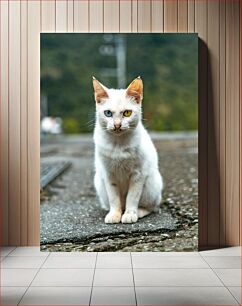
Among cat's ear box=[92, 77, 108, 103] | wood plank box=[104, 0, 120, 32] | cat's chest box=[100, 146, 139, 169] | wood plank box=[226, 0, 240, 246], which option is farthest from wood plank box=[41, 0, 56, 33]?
wood plank box=[226, 0, 240, 246]

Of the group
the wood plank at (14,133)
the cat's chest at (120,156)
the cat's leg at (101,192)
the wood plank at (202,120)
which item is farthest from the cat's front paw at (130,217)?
the wood plank at (14,133)

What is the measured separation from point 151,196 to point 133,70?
30.7 inches

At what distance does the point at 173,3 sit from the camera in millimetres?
3330

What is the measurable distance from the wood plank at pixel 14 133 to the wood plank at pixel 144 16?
0.75 meters

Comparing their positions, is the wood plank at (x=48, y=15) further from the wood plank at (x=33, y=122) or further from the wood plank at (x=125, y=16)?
the wood plank at (x=125, y=16)

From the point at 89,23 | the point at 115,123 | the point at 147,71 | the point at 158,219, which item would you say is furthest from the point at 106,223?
the point at 89,23

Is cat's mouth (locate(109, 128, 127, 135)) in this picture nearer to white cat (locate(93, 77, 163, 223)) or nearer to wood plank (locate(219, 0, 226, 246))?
→ white cat (locate(93, 77, 163, 223))

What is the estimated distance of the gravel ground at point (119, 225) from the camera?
3.20m

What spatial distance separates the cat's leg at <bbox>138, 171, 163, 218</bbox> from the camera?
10.9 ft

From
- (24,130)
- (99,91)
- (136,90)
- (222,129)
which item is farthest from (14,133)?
(222,129)

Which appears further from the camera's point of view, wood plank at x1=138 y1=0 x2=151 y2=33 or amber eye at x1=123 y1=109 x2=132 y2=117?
wood plank at x1=138 y1=0 x2=151 y2=33

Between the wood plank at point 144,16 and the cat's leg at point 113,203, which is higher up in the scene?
the wood plank at point 144,16

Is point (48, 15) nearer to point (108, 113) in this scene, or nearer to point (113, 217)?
point (108, 113)

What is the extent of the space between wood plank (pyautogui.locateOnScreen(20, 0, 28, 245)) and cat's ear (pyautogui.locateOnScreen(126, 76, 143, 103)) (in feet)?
2.11
